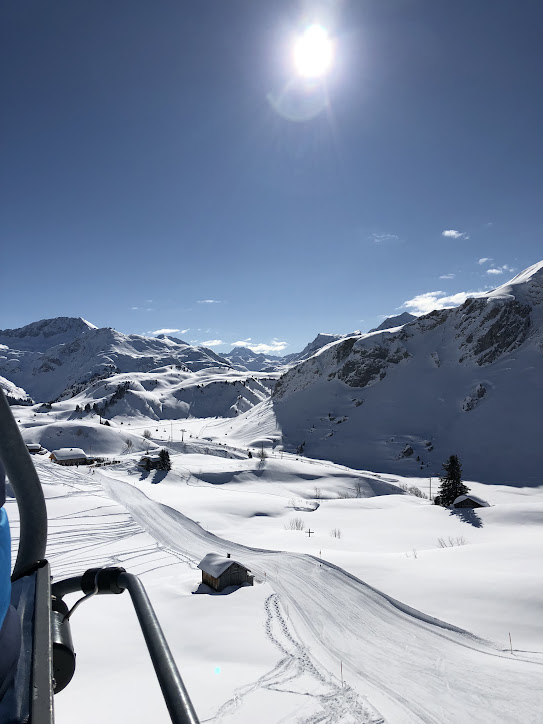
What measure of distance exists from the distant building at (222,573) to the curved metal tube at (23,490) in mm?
20693

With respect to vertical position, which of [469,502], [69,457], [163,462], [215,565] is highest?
[215,565]

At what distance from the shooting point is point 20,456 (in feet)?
7.86

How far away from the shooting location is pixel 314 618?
18047mm

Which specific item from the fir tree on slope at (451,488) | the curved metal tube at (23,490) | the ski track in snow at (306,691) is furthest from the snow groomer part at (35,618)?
the fir tree on slope at (451,488)

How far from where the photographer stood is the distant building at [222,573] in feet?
69.0

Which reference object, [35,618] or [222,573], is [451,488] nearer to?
[222,573]

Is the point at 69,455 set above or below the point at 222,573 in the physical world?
below

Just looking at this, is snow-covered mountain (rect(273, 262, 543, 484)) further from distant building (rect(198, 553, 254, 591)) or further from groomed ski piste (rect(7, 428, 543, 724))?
distant building (rect(198, 553, 254, 591))

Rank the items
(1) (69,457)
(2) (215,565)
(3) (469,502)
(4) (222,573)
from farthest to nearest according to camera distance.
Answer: (1) (69,457) < (3) (469,502) < (2) (215,565) < (4) (222,573)

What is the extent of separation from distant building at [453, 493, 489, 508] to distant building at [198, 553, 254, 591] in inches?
1237

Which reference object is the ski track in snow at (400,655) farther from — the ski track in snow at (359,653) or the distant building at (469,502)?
the distant building at (469,502)

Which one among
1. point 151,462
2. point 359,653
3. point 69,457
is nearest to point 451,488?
point 359,653

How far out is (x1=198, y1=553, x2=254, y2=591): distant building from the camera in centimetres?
2103

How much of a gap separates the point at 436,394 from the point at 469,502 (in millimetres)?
81063
